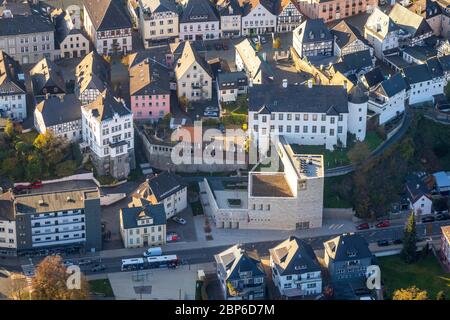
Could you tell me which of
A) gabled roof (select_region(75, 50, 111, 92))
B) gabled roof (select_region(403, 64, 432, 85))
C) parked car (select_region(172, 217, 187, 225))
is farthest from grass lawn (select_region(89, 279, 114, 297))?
gabled roof (select_region(403, 64, 432, 85))

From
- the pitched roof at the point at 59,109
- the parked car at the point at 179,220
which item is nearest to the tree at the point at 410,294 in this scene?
the parked car at the point at 179,220

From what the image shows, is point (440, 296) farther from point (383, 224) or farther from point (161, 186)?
point (161, 186)

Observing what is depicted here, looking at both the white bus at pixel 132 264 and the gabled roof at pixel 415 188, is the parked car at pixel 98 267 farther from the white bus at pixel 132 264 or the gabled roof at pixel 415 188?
the gabled roof at pixel 415 188

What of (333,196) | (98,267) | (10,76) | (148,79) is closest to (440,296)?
(333,196)

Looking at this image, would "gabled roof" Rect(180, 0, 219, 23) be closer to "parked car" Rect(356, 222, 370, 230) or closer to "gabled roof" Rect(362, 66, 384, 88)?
"gabled roof" Rect(362, 66, 384, 88)

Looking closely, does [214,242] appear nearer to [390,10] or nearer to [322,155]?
[322,155]
